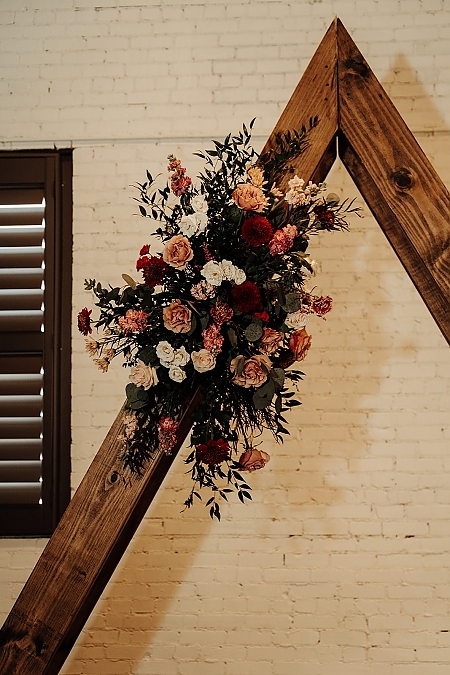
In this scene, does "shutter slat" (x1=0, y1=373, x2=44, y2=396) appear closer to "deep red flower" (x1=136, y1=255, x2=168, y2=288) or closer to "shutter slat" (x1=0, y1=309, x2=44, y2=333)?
"shutter slat" (x1=0, y1=309, x2=44, y2=333)

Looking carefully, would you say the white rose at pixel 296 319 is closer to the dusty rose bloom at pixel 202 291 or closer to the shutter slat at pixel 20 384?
the dusty rose bloom at pixel 202 291

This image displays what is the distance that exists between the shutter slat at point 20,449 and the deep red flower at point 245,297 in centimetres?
180

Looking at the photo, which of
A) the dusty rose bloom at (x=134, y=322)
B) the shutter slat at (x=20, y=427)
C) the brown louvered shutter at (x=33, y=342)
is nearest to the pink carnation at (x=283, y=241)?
the dusty rose bloom at (x=134, y=322)

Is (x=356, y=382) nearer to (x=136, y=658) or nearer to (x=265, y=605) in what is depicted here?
(x=265, y=605)

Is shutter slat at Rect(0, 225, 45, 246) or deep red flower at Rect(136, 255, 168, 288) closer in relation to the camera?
deep red flower at Rect(136, 255, 168, 288)

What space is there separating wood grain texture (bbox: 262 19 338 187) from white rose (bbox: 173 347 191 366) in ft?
1.68

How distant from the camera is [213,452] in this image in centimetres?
167

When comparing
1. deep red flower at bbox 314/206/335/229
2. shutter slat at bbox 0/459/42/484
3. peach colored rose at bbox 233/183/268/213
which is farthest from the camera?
shutter slat at bbox 0/459/42/484

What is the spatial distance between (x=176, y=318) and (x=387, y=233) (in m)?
0.61

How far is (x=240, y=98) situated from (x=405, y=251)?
169cm

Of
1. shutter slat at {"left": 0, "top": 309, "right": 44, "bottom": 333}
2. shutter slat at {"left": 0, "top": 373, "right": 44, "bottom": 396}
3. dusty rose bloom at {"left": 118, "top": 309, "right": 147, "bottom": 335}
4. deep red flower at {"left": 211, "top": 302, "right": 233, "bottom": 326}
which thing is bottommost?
deep red flower at {"left": 211, "top": 302, "right": 233, "bottom": 326}

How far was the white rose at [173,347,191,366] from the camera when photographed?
1.63m

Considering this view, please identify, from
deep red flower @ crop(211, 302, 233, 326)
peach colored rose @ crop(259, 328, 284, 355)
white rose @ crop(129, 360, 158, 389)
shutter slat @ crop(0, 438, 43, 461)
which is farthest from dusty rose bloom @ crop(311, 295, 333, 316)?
shutter slat @ crop(0, 438, 43, 461)

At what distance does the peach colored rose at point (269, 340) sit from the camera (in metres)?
1.66
